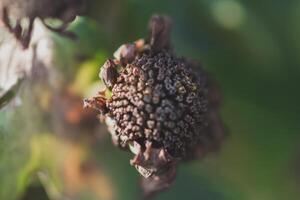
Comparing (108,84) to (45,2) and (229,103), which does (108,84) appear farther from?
(229,103)

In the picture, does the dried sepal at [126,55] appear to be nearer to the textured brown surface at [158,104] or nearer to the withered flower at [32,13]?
the textured brown surface at [158,104]

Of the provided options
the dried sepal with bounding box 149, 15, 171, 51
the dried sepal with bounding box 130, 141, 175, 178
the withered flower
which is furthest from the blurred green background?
the dried sepal with bounding box 130, 141, 175, 178

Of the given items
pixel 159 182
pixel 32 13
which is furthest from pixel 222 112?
pixel 32 13

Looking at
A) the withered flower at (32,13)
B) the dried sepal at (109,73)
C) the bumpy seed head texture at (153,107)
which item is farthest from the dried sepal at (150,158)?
the withered flower at (32,13)

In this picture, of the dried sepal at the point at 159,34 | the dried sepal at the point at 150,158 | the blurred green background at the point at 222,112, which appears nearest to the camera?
the dried sepal at the point at 150,158

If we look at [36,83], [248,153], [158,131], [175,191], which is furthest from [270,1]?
[158,131]

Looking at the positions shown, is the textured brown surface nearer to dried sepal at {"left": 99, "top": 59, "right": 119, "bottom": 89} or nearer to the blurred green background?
dried sepal at {"left": 99, "top": 59, "right": 119, "bottom": 89}
